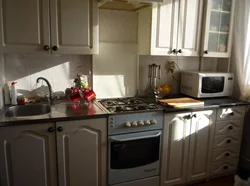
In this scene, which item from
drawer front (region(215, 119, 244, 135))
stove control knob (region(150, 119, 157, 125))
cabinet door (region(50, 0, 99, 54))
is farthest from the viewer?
drawer front (region(215, 119, 244, 135))

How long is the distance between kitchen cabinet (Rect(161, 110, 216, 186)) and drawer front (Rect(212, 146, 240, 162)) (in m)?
0.09

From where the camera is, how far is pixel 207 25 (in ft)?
7.80

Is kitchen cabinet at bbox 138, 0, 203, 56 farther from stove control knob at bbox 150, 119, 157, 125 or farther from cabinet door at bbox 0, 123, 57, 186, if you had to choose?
cabinet door at bbox 0, 123, 57, 186

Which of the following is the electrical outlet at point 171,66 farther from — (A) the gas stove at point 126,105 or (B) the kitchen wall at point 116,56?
(A) the gas stove at point 126,105

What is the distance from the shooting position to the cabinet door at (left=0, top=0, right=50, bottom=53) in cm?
175

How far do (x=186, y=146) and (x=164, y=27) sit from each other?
46.5 inches

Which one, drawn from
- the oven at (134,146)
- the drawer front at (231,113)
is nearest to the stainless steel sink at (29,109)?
the oven at (134,146)

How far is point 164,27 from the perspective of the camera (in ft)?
7.27

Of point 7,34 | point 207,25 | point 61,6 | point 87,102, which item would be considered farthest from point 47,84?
point 207,25

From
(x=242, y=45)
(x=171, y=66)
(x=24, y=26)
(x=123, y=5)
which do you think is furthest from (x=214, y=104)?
(x=24, y=26)

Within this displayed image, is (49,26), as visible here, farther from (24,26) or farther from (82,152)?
(82,152)

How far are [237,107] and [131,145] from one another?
1.24 metres

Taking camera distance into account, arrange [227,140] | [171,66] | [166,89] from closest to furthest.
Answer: [227,140] < [166,89] < [171,66]

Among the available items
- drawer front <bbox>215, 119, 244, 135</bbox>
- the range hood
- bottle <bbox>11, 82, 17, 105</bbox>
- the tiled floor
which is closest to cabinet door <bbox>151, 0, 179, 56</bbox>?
the range hood
